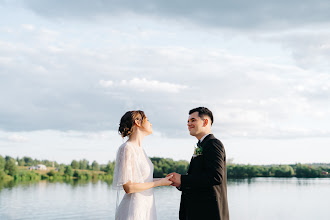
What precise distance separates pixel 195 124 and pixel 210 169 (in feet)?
1.74

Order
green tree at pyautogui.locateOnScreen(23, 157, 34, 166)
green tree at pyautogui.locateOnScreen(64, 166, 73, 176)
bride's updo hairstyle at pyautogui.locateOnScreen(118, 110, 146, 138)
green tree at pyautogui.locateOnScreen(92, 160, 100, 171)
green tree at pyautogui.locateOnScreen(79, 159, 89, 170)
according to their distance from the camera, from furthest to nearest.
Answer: green tree at pyautogui.locateOnScreen(23, 157, 34, 166) < green tree at pyautogui.locateOnScreen(79, 159, 89, 170) < green tree at pyautogui.locateOnScreen(92, 160, 100, 171) < green tree at pyautogui.locateOnScreen(64, 166, 73, 176) < bride's updo hairstyle at pyautogui.locateOnScreen(118, 110, 146, 138)

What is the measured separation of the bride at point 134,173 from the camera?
14.2 feet

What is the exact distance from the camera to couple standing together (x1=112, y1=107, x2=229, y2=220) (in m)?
4.36

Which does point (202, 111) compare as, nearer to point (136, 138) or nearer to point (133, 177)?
point (136, 138)

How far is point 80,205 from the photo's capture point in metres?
33.9

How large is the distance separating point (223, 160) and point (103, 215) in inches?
964

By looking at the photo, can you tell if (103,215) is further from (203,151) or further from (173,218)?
(203,151)

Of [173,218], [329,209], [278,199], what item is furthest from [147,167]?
[278,199]

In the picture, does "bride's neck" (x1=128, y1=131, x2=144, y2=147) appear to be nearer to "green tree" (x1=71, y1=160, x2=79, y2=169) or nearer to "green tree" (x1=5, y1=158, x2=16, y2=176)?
"green tree" (x1=5, y1=158, x2=16, y2=176)

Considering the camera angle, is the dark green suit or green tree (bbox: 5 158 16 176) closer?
the dark green suit

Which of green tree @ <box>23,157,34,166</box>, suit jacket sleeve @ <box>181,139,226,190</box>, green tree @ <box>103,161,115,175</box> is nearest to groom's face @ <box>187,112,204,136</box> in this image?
suit jacket sleeve @ <box>181,139,226,190</box>

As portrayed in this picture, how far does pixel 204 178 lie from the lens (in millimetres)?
4363

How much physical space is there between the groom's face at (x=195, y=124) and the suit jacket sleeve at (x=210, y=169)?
21cm

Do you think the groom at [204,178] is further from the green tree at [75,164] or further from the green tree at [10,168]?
the green tree at [75,164]
